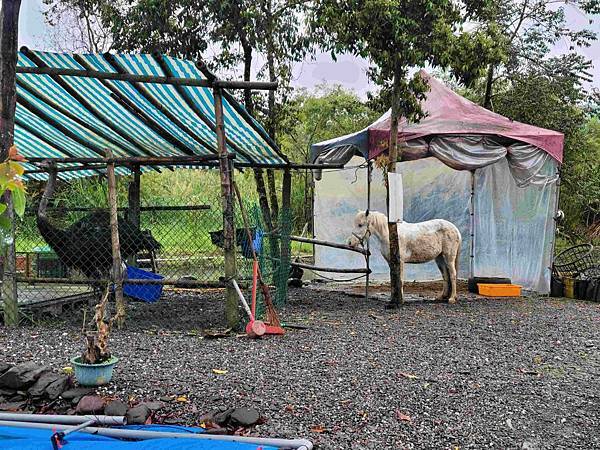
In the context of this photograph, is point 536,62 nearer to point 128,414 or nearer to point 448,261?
point 448,261

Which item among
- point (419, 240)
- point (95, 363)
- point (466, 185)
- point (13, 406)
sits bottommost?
point (13, 406)

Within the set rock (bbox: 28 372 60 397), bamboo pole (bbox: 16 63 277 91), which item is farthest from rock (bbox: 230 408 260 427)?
bamboo pole (bbox: 16 63 277 91)

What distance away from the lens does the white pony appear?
9727mm

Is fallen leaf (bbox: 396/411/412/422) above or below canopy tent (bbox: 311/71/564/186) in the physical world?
below

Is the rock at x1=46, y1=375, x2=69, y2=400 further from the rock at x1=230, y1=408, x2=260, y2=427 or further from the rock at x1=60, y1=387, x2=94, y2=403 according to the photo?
the rock at x1=230, y1=408, x2=260, y2=427

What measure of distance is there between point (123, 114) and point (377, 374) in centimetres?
479

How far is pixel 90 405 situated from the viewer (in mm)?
3992

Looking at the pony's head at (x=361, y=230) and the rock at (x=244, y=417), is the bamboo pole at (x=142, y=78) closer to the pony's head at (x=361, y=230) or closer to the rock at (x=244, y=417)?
the rock at (x=244, y=417)

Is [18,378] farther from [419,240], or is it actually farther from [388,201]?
[419,240]

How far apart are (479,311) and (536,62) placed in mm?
11691

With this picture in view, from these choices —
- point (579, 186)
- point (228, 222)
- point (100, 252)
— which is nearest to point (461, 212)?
point (579, 186)

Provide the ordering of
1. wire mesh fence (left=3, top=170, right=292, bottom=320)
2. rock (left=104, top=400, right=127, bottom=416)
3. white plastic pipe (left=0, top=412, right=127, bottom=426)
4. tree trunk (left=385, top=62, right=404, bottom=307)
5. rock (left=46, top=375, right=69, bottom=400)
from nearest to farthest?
white plastic pipe (left=0, top=412, right=127, bottom=426) → rock (left=104, top=400, right=127, bottom=416) → rock (left=46, top=375, right=69, bottom=400) → wire mesh fence (left=3, top=170, right=292, bottom=320) → tree trunk (left=385, top=62, right=404, bottom=307)

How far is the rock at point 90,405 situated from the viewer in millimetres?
3967

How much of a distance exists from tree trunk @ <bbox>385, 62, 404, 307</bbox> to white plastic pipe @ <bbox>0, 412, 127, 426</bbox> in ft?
19.2
